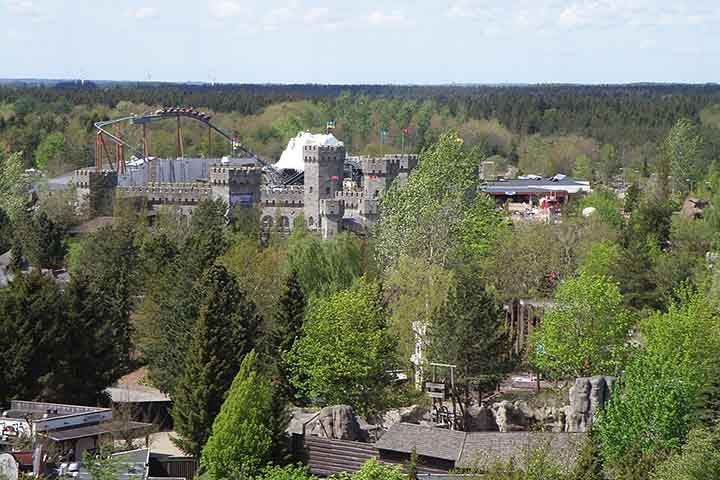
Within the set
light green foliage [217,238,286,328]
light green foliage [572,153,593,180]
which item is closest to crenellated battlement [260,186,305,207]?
light green foliage [217,238,286,328]

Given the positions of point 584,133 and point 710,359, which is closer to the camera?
point 710,359

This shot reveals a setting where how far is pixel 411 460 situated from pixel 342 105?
12894 centimetres

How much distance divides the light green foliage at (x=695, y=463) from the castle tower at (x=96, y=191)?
2109 inches

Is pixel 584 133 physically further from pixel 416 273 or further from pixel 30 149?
pixel 416 273

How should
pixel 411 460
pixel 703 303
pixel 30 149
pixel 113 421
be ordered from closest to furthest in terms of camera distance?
1. pixel 411 460
2. pixel 113 421
3. pixel 703 303
4. pixel 30 149

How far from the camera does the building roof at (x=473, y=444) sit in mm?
33312

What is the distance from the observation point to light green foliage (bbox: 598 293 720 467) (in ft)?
110

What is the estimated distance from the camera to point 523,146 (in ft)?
482

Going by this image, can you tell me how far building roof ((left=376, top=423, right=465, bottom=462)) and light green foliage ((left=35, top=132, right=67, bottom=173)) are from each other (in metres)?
80.7

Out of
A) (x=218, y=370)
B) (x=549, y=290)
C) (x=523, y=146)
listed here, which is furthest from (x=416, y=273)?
(x=523, y=146)

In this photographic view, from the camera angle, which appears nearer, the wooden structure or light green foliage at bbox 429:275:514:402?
light green foliage at bbox 429:275:514:402

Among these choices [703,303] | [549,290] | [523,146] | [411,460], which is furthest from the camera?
[523,146]

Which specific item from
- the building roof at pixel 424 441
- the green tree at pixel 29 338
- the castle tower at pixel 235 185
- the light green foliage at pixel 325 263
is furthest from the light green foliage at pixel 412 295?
the castle tower at pixel 235 185

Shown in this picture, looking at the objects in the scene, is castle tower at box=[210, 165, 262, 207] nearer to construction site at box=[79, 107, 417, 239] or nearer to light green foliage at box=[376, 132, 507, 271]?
construction site at box=[79, 107, 417, 239]
